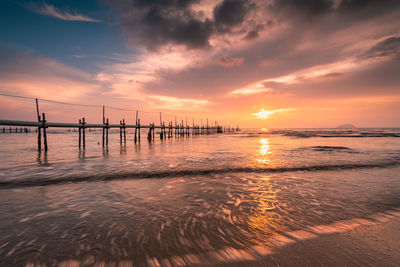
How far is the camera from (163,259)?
2760 mm

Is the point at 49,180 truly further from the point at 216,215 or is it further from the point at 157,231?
the point at 216,215

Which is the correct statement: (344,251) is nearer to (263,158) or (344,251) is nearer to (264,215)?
(264,215)

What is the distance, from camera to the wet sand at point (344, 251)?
256 cm

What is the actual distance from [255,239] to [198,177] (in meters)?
5.17

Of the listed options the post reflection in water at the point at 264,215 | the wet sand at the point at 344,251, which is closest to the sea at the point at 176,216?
the post reflection in water at the point at 264,215

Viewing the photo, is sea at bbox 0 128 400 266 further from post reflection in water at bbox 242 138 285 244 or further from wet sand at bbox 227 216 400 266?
wet sand at bbox 227 216 400 266

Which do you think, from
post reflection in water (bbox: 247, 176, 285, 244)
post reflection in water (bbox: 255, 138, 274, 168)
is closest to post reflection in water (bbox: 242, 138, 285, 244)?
post reflection in water (bbox: 247, 176, 285, 244)

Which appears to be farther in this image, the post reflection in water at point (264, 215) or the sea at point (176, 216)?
the post reflection in water at point (264, 215)

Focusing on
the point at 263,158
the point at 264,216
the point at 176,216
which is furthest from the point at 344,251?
the point at 263,158

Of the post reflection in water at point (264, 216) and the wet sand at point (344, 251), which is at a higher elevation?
the wet sand at point (344, 251)

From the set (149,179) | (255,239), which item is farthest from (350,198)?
(149,179)

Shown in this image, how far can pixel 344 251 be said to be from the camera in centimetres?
281

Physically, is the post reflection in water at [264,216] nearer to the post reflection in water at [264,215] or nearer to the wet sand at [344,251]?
the post reflection in water at [264,215]

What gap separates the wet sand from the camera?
2561 millimetres
